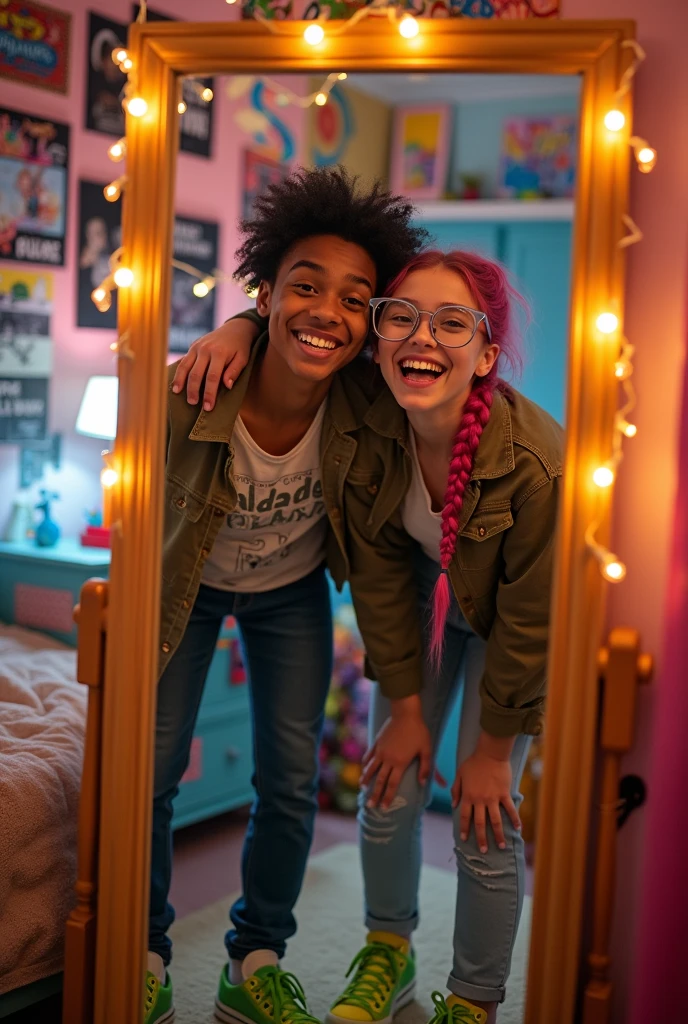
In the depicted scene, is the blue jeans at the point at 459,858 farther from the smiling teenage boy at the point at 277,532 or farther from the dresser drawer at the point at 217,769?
the dresser drawer at the point at 217,769

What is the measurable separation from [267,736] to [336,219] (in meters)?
0.90

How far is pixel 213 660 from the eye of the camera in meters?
2.70

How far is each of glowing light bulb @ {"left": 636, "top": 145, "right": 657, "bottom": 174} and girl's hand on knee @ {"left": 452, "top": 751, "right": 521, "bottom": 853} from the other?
91 cm

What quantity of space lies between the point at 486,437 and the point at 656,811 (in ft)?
1.92

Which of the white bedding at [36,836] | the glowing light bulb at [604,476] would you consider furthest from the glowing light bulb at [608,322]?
the white bedding at [36,836]

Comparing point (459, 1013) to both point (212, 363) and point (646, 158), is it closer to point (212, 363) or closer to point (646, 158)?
point (212, 363)

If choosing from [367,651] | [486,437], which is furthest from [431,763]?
[486,437]

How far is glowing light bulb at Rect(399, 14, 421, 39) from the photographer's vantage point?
5.01 feet

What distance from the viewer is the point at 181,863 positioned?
102 inches

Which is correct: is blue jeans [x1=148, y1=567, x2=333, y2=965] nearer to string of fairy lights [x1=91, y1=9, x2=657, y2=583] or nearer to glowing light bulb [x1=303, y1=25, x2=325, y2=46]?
string of fairy lights [x1=91, y1=9, x2=657, y2=583]

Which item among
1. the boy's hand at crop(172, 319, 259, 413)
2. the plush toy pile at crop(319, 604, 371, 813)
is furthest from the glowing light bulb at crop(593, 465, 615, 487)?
the plush toy pile at crop(319, 604, 371, 813)

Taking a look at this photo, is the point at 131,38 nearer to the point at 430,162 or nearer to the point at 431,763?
the point at 430,162

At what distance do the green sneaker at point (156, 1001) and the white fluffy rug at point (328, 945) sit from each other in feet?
0.15

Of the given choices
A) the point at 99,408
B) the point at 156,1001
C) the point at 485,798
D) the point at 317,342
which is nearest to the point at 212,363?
the point at 317,342
